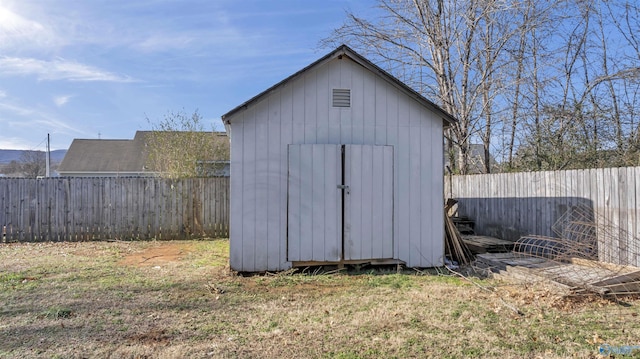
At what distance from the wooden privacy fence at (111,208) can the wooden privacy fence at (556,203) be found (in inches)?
268

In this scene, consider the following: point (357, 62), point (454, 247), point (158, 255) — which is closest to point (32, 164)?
point (158, 255)

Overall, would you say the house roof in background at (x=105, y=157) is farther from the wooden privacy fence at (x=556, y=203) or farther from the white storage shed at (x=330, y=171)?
the wooden privacy fence at (x=556, y=203)

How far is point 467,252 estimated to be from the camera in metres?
7.34

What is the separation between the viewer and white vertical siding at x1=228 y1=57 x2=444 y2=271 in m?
6.14

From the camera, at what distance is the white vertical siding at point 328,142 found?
6145mm

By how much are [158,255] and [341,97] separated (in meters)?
5.11

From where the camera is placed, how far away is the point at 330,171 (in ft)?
20.4

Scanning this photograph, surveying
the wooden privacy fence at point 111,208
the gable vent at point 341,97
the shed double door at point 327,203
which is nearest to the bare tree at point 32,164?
the wooden privacy fence at point 111,208

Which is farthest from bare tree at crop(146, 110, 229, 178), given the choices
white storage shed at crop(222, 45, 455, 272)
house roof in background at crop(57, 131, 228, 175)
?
house roof in background at crop(57, 131, 228, 175)

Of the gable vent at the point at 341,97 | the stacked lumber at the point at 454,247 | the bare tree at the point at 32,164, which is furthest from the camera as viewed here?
the bare tree at the point at 32,164

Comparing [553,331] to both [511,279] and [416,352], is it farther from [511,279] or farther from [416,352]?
[511,279]

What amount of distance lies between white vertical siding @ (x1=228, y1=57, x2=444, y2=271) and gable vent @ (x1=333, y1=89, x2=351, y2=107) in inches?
3.3

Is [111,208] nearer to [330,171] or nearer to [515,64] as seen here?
[330,171]

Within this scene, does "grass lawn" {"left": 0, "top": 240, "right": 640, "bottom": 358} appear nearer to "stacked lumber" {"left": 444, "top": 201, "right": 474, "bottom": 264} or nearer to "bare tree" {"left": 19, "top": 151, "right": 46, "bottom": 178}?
"stacked lumber" {"left": 444, "top": 201, "right": 474, "bottom": 264}
